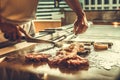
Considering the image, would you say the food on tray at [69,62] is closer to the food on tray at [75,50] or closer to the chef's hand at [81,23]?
the food on tray at [75,50]

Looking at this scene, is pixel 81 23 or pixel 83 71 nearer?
pixel 83 71

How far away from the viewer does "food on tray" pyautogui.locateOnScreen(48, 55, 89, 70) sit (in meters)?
1.87

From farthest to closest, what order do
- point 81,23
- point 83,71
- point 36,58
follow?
point 81,23
point 36,58
point 83,71

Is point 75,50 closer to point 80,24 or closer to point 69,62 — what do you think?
point 80,24

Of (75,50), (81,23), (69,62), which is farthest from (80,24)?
(69,62)

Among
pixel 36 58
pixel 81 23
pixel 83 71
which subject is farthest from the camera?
pixel 81 23

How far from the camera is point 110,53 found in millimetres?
2400

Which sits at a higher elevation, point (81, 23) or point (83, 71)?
point (81, 23)

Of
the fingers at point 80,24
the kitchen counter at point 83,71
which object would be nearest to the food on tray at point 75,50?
the kitchen counter at point 83,71

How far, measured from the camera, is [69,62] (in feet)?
6.17

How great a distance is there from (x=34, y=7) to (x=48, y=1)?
8454 millimetres

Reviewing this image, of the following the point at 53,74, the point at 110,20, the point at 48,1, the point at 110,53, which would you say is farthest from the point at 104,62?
the point at 48,1

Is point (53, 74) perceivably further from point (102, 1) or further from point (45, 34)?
point (102, 1)

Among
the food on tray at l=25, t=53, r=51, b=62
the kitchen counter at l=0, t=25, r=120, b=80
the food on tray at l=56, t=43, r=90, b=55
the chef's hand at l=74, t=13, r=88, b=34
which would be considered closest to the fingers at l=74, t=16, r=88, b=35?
the chef's hand at l=74, t=13, r=88, b=34
